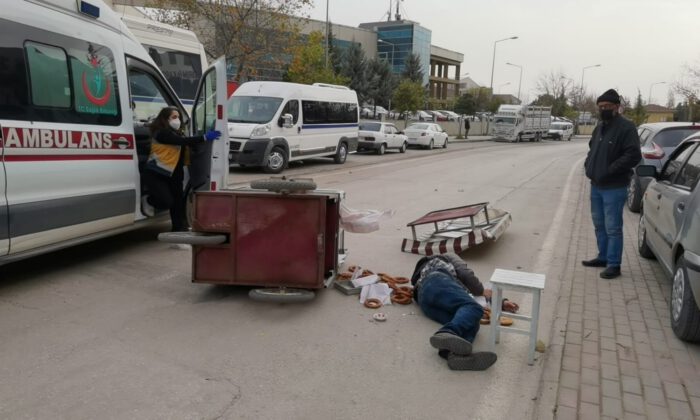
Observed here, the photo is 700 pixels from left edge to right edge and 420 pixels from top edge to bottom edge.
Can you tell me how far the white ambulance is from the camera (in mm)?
4641

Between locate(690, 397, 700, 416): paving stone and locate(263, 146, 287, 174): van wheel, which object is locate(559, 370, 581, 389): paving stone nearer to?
locate(690, 397, 700, 416): paving stone

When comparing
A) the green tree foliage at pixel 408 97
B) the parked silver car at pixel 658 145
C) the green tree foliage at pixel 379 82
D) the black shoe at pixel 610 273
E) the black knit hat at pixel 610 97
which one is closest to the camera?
the black knit hat at pixel 610 97

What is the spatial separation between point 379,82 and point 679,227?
156 feet

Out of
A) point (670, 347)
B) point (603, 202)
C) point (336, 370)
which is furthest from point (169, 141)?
point (670, 347)

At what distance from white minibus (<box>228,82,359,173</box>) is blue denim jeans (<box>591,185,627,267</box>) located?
10206 millimetres

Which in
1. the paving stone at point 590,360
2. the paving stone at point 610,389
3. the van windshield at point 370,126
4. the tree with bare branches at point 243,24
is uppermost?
the tree with bare branches at point 243,24

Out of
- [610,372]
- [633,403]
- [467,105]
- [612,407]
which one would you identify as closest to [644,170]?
[610,372]

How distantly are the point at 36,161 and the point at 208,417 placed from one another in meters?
3.06

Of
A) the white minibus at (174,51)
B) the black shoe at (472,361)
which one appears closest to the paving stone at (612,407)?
the black shoe at (472,361)

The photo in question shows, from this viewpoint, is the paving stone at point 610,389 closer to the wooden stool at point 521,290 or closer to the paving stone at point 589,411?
the paving stone at point 589,411

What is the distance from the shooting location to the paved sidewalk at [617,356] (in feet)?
11.1

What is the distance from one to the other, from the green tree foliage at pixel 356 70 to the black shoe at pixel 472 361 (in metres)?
46.2

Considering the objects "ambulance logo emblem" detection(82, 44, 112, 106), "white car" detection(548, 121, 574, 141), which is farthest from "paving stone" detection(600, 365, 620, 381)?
"white car" detection(548, 121, 574, 141)

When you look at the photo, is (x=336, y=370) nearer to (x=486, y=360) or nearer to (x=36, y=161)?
(x=486, y=360)
